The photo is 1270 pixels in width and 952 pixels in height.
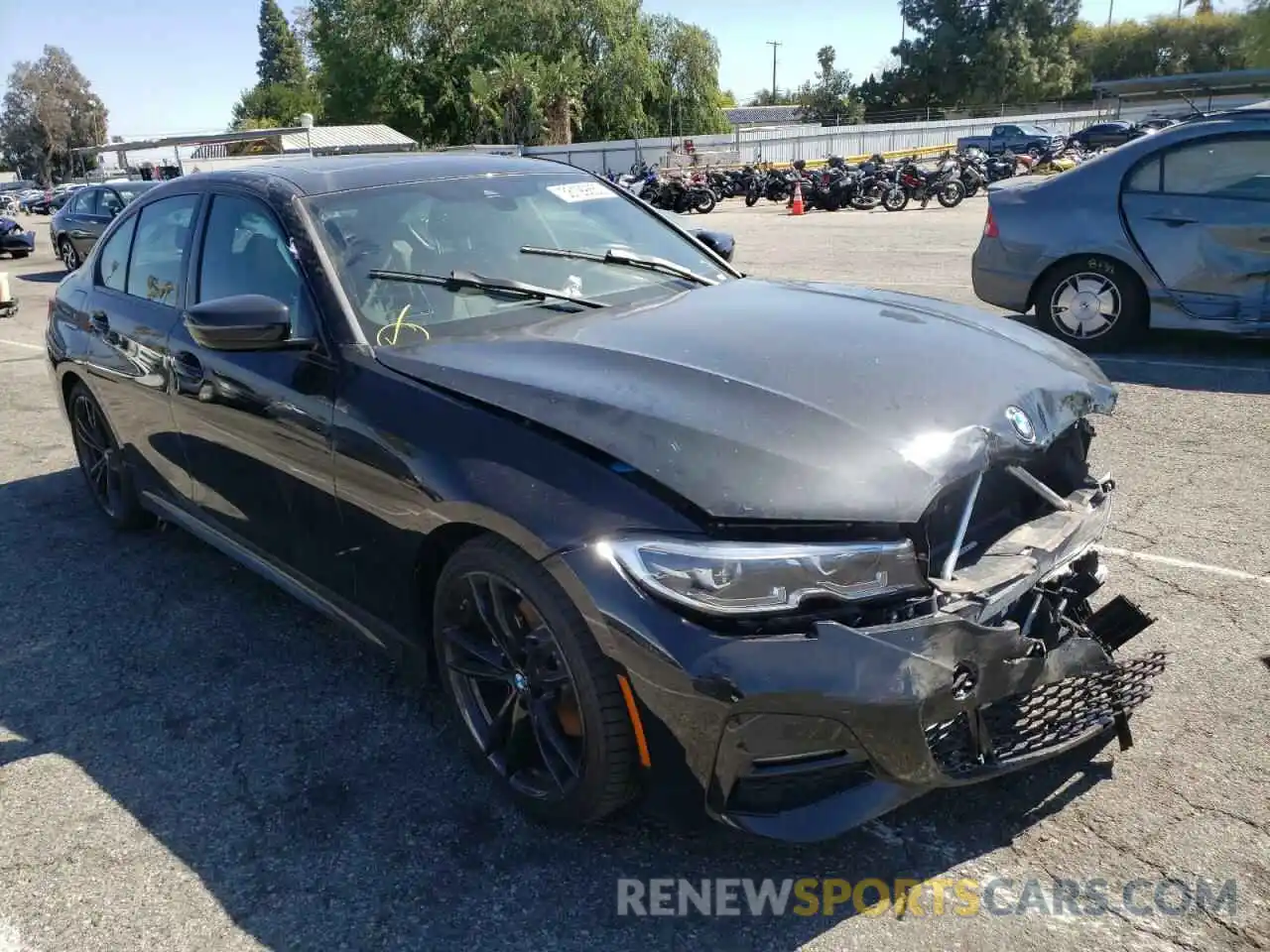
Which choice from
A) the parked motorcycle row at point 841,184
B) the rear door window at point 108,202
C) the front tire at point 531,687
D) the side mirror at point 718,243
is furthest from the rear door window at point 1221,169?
the parked motorcycle row at point 841,184

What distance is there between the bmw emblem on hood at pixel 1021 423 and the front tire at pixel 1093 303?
213 inches

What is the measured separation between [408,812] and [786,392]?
154cm

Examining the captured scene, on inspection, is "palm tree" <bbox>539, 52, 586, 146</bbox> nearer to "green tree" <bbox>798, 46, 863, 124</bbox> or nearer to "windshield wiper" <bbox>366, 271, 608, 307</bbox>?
"green tree" <bbox>798, 46, 863, 124</bbox>

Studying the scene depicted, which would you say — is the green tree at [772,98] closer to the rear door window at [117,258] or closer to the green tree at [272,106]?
the green tree at [272,106]

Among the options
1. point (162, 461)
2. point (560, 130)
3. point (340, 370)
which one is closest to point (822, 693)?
point (340, 370)

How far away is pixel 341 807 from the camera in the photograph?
283cm

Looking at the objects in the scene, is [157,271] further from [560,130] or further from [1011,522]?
[560,130]

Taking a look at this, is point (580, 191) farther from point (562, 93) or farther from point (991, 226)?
point (562, 93)

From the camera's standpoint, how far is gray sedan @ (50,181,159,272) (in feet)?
54.5

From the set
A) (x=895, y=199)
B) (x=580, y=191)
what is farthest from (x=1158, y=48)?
(x=580, y=191)

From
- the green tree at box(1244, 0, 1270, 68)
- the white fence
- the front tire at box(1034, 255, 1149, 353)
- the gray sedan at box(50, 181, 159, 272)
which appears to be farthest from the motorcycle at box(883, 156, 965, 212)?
the green tree at box(1244, 0, 1270, 68)

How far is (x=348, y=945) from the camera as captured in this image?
2.32 metres

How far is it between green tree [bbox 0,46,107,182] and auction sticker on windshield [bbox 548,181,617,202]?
127613mm

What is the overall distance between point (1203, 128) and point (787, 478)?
649cm
